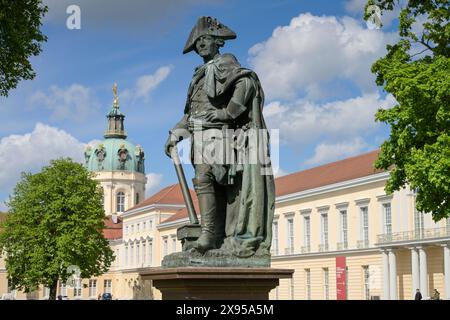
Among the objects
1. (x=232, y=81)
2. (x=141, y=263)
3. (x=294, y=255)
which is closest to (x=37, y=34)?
(x=232, y=81)

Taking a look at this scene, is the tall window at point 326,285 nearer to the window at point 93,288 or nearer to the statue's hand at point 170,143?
the statue's hand at point 170,143

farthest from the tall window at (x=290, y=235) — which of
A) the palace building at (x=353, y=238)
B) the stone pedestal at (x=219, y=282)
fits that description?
the stone pedestal at (x=219, y=282)

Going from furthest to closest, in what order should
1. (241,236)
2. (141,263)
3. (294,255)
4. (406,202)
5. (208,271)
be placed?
(141,263)
(294,255)
(406,202)
(241,236)
(208,271)

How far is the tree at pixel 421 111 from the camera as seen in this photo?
19312 mm

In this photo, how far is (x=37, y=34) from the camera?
1966 centimetres

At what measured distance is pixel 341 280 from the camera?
168ft

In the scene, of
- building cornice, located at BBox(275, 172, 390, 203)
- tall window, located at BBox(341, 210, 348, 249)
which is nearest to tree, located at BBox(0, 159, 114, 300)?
building cornice, located at BBox(275, 172, 390, 203)

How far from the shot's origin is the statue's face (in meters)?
7.41

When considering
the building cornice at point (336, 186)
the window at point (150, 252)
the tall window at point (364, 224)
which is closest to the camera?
the building cornice at point (336, 186)

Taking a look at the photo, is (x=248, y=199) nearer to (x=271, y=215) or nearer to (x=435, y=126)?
(x=271, y=215)

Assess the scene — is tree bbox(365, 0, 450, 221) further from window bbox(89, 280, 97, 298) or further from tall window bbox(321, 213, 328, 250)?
window bbox(89, 280, 97, 298)

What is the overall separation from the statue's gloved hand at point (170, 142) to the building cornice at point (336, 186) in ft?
134

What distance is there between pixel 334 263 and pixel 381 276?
262 inches

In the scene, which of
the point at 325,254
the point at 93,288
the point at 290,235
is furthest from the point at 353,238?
the point at 93,288
